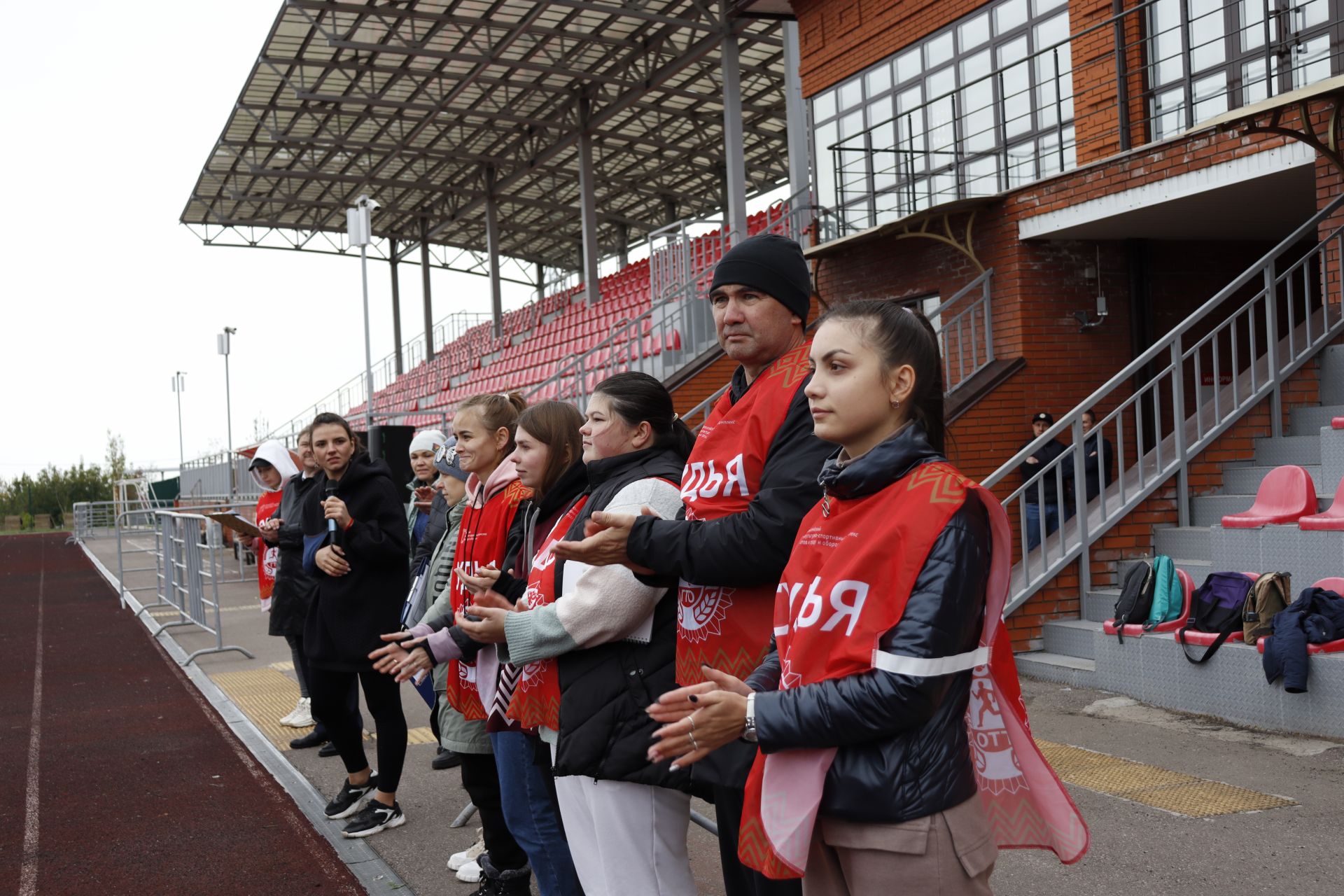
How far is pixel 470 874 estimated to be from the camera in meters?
4.80

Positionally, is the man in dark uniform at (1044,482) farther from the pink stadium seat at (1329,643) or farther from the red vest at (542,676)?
the red vest at (542,676)

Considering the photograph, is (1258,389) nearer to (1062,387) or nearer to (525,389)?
(1062,387)

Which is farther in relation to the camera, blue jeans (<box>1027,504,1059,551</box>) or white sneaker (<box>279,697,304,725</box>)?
blue jeans (<box>1027,504,1059,551</box>)

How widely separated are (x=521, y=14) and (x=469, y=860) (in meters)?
19.3

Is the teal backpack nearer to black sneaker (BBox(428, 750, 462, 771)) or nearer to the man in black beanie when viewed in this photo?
black sneaker (BBox(428, 750, 462, 771))

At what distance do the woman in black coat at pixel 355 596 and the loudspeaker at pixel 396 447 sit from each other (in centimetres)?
655

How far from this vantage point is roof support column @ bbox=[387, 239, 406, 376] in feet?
132

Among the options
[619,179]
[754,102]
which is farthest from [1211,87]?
[619,179]

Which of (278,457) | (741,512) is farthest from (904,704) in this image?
(278,457)

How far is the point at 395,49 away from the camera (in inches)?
856

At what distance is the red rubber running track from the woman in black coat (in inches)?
20.0

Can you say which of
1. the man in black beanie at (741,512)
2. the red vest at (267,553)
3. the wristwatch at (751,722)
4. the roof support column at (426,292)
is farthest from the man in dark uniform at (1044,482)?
the roof support column at (426,292)

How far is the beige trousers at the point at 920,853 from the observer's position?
2.03 m

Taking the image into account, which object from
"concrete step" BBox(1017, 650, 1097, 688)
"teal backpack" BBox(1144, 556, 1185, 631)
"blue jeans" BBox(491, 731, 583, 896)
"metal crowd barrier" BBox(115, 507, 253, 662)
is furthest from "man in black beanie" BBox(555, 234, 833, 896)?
"metal crowd barrier" BBox(115, 507, 253, 662)
